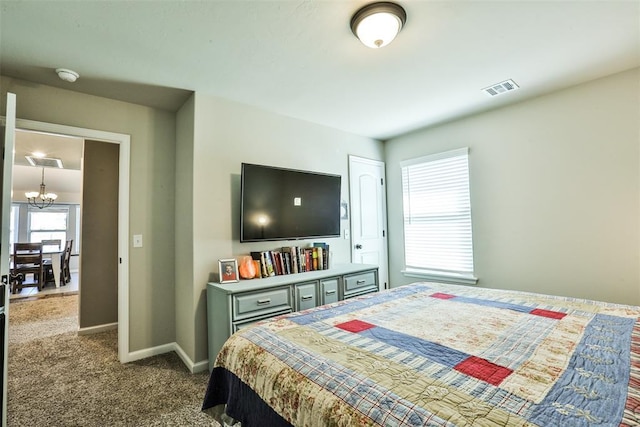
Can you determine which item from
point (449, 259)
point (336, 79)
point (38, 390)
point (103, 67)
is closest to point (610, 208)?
point (449, 259)

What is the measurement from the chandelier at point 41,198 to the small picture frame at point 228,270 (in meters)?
7.07

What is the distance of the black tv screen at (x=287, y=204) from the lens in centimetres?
287

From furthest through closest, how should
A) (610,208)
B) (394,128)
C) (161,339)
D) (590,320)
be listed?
1. (394,128)
2. (161,339)
3. (610,208)
4. (590,320)

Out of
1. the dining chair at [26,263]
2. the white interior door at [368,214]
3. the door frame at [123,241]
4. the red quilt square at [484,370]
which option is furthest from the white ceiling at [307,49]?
the dining chair at [26,263]

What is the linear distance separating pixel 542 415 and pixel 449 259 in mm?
3021

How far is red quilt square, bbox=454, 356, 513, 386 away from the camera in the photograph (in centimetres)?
97

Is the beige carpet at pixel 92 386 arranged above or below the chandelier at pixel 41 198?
below

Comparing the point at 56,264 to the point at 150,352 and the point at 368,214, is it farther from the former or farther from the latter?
the point at 368,214

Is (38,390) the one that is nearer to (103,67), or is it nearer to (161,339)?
(161,339)

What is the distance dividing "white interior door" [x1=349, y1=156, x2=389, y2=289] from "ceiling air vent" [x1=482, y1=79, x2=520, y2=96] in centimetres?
169

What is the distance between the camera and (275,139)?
10.7ft

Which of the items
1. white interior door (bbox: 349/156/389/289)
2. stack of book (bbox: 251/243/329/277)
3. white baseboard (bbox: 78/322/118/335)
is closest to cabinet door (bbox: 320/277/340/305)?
stack of book (bbox: 251/243/329/277)

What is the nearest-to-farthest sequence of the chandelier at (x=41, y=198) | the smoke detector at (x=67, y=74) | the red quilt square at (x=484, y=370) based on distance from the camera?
the red quilt square at (x=484, y=370) < the smoke detector at (x=67, y=74) < the chandelier at (x=41, y=198)

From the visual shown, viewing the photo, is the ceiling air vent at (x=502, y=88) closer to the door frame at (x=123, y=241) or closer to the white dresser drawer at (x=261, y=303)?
the white dresser drawer at (x=261, y=303)
